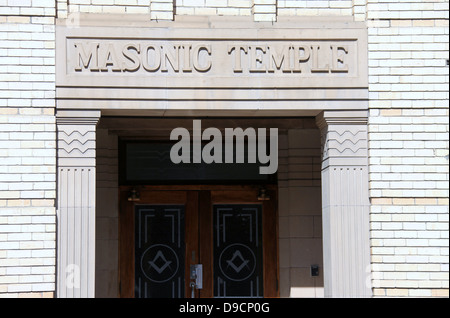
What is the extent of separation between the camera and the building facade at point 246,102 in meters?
8.44

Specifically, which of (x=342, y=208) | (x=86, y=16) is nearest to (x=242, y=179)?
(x=342, y=208)

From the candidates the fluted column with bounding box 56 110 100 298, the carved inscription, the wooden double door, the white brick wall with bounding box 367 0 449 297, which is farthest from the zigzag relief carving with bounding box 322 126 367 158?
the fluted column with bounding box 56 110 100 298

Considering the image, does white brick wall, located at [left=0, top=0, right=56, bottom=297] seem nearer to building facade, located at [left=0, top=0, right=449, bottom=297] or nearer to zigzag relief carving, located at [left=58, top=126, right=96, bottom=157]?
building facade, located at [left=0, top=0, right=449, bottom=297]

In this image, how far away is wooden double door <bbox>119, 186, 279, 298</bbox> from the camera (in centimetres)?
1045

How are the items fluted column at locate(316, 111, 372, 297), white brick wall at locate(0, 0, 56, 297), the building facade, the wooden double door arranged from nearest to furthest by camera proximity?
white brick wall at locate(0, 0, 56, 297) < the building facade < fluted column at locate(316, 111, 372, 297) < the wooden double door

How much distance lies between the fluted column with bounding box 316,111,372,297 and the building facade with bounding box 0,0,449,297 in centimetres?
1

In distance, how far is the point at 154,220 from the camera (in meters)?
10.6

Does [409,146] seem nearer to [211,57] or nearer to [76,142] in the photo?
[211,57]

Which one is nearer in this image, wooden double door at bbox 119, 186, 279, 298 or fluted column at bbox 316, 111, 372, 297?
fluted column at bbox 316, 111, 372, 297

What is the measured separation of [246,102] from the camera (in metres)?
8.74

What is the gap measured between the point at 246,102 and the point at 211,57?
2.09 ft

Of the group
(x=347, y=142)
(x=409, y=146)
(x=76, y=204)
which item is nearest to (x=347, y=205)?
(x=347, y=142)

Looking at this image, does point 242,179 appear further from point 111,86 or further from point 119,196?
point 111,86

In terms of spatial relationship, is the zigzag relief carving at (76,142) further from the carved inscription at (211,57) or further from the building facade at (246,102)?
the carved inscription at (211,57)
